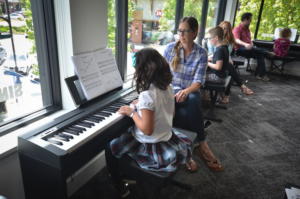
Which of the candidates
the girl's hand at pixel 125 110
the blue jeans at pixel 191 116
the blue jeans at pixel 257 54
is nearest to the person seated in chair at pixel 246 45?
the blue jeans at pixel 257 54

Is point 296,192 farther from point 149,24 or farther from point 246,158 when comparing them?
point 149,24

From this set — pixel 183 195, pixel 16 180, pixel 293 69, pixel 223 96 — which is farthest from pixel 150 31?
pixel 293 69

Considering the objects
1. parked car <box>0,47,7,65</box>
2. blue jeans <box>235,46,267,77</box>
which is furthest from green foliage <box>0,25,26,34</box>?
blue jeans <box>235,46,267,77</box>

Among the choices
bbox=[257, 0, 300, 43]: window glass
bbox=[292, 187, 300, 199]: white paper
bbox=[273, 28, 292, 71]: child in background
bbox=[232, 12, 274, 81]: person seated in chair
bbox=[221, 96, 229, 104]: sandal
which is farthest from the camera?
bbox=[257, 0, 300, 43]: window glass

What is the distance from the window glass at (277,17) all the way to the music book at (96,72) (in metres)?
5.77

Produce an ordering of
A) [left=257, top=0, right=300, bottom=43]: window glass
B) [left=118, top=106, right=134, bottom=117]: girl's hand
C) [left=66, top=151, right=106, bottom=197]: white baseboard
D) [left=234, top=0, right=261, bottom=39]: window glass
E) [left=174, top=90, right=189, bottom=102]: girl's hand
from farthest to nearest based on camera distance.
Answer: [left=234, top=0, right=261, bottom=39]: window glass
[left=257, top=0, right=300, bottom=43]: window glass
[left=174, top=90, right=189, bottom=102]: girl's hand
[left=66, top=151, right=106, bottom=197]: white baseboard
[left=118, top=106, right=134, bottom=117]: girl's hand

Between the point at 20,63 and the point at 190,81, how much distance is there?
1520 millimetres

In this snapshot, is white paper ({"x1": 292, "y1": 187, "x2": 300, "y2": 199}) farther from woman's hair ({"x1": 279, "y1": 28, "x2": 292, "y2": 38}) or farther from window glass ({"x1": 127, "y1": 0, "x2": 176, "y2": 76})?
woman's hair ({"x1": 279, "y1": 28, "x2": 292, "y2": 38})

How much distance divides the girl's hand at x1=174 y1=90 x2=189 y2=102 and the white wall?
0.82m

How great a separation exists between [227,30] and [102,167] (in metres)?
2.63

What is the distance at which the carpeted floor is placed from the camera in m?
1.99

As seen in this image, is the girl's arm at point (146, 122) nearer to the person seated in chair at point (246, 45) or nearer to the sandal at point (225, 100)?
the sandal at point (225, 100)

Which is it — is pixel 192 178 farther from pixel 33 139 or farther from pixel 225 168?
pixel 33 139

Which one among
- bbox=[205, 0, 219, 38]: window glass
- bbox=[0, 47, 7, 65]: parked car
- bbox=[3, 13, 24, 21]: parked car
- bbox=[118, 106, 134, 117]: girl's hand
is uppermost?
bbox=[205, 0, 219, 38]: window glass
